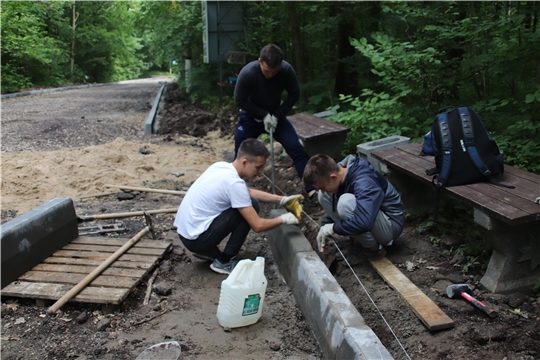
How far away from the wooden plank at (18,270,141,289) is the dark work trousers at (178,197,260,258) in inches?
20.4

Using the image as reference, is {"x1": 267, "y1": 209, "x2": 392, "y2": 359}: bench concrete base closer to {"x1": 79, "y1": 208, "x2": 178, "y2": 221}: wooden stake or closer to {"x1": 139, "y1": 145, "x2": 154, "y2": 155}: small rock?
{"x1": 79, "y1": 208, "x2": 178, "y2": 221}: wooden stake

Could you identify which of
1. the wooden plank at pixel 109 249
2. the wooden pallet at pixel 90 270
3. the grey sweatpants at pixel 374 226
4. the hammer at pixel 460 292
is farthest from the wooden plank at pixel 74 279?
the hammer at pixel 460 292

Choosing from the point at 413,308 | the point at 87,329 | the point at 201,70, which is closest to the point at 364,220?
the point at 413,308

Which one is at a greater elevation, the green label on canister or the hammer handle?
the hammer handle

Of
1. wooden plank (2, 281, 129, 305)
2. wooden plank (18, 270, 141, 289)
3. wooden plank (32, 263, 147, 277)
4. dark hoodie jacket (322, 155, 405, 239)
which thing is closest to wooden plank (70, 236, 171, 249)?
wooden plank (32, 263, 147, 277)

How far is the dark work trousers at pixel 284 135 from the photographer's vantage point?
488 centimetres

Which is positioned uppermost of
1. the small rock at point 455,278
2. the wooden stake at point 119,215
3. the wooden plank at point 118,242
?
the small rock at point 455,278

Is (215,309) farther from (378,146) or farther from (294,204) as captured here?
(378,146)

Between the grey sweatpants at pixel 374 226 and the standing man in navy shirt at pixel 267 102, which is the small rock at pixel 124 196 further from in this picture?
the grey sweatpants at pixel 374 226

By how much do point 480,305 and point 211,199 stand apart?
197cm

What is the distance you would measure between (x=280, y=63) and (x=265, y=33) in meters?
7.42

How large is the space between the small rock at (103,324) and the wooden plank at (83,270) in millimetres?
488

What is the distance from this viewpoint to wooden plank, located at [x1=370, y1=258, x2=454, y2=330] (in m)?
2.60

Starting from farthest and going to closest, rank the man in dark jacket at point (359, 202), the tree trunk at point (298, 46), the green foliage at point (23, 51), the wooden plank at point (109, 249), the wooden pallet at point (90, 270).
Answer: the green foliage at point (23, 51) → the tree trunk at point (298, 46) → the wooden plank at point (109, 249) → the man in dark jacket at point (359, 202) → the wooden pallet at point (90, 270)
